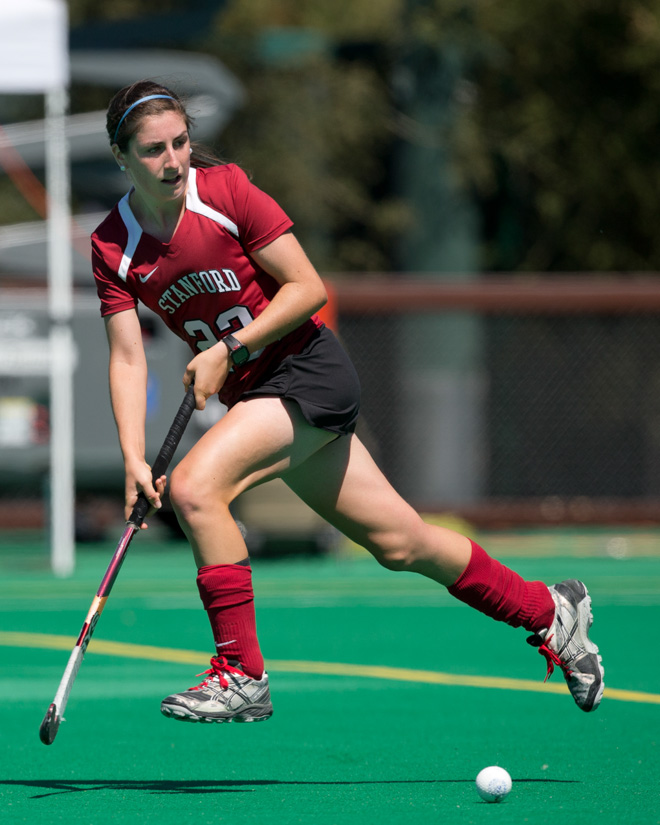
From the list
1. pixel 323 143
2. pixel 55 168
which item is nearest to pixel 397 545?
pixel 55 168

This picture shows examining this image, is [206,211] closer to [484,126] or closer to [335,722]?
[335,722]

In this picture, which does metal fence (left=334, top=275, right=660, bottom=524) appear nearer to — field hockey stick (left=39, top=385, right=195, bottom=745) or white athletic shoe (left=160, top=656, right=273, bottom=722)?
field hockey stick (left=39, top=385, right=195, bottom=745)

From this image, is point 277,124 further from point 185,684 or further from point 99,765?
point 99,765

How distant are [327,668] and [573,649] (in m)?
2.11

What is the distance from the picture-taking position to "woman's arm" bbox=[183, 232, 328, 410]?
4.29m

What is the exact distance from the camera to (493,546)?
12547 mm

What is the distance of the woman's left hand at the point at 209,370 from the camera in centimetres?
427

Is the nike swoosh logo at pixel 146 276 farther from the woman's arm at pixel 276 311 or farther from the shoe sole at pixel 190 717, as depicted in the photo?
the shoe sole at pixel 190 717

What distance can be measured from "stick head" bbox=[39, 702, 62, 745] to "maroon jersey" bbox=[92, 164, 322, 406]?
1.16m

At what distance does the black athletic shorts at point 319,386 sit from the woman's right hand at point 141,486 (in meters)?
0.40

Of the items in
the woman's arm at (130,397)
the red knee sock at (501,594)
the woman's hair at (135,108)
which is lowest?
the red knee sock at (501,594)

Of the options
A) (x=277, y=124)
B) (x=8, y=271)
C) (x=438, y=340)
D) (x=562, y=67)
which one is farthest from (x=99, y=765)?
(x=277, y=124)

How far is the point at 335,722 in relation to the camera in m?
5.35

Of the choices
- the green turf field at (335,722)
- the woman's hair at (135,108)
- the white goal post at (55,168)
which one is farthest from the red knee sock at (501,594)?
the white goal post at (55,168)
